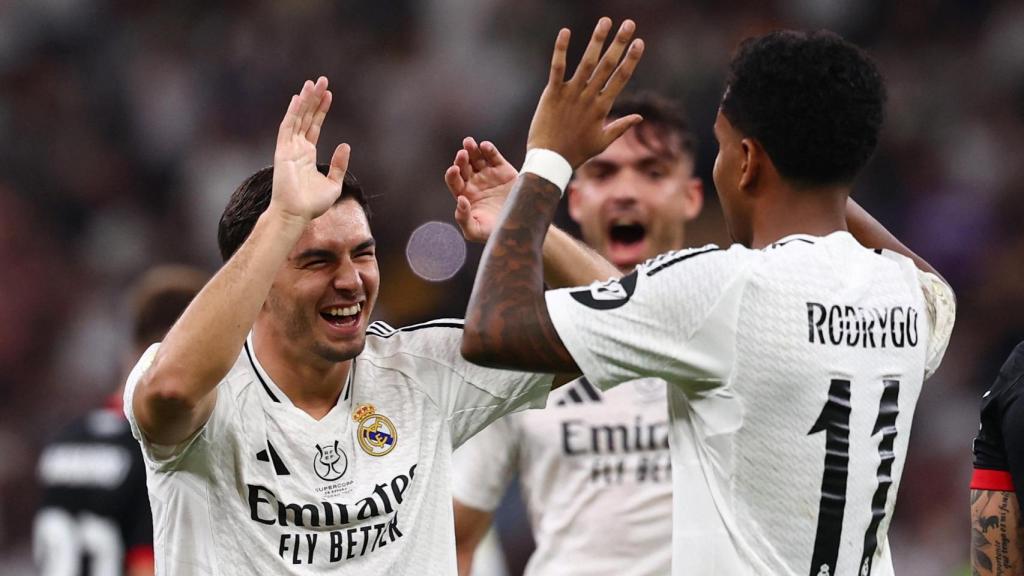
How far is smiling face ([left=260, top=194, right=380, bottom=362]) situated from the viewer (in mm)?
3689

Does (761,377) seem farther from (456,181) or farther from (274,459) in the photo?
(274,459)

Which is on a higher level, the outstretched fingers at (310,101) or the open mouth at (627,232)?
the outstretched fingers at (310,101)

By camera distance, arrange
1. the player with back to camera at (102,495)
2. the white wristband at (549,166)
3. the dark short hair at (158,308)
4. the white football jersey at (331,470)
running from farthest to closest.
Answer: the dark short hair at (158,308)
the player with back to camera at (102,495)
the white football jersey at (331,470)
the white wristband at (549,166)

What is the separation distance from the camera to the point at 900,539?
32.7 feet

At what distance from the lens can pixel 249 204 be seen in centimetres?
376

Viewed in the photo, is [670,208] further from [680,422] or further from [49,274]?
[49,274]

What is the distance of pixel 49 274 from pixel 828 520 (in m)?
9.44

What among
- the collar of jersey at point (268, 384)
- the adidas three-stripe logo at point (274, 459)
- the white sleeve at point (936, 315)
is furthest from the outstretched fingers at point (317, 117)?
the white sleeve at point (936, 315)

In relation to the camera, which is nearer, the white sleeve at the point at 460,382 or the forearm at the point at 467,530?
the white sleeve at the point at 460,382

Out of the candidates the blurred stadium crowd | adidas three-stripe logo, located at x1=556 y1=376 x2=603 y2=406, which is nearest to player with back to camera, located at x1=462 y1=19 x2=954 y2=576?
adidas three-stripe logo, located at x1=556 y1=376 x2=603 y2=406

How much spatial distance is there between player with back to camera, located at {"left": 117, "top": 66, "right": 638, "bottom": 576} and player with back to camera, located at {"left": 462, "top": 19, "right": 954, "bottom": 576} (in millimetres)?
633

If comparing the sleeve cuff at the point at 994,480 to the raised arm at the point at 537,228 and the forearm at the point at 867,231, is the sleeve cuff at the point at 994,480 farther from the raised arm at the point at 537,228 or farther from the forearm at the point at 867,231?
the raised arm at the point at 537,228

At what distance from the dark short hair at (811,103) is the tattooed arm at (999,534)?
43.7 inches

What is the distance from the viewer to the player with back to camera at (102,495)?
20.4 ft
